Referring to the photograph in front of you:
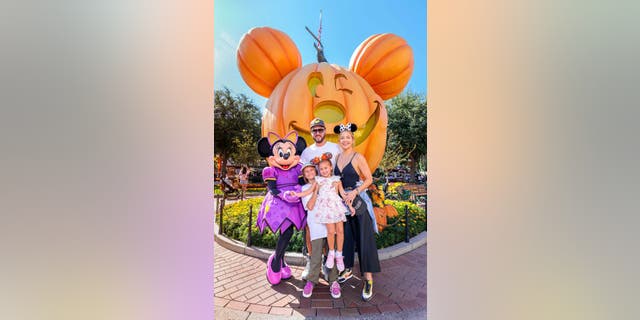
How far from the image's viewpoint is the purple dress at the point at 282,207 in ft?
7.92

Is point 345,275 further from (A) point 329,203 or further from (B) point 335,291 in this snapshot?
(A) point 329,203

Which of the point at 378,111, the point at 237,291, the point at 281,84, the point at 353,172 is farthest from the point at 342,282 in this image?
the point at 281,84

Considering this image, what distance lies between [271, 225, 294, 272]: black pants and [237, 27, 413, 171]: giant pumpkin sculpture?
1.63 metres

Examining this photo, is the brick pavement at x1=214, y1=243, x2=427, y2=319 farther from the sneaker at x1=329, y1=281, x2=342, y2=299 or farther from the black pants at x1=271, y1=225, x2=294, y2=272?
the black pants at x1=271, y1=225, x2=294, y2=272

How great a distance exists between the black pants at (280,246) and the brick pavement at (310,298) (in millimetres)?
254

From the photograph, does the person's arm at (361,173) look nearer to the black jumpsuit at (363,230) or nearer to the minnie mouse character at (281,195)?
the black jumpsuit at (363,230)

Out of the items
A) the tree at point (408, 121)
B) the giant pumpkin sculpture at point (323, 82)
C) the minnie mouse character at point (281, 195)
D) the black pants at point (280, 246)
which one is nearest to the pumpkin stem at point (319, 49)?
the giant pumpkin sculpture at point (323, 82)

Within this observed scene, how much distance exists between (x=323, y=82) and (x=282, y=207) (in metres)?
2.15

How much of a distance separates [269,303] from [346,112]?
9.23ft

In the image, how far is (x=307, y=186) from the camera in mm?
2383

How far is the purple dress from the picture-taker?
2.41 metres

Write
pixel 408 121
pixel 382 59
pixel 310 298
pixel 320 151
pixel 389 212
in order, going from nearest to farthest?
pixel 310 298
pixel 320 151
pixel 382 59
pixel 389 212
pixel 408 121

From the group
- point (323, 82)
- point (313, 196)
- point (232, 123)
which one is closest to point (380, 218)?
point (313, 196)

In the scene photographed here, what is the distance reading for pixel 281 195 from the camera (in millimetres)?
2453
